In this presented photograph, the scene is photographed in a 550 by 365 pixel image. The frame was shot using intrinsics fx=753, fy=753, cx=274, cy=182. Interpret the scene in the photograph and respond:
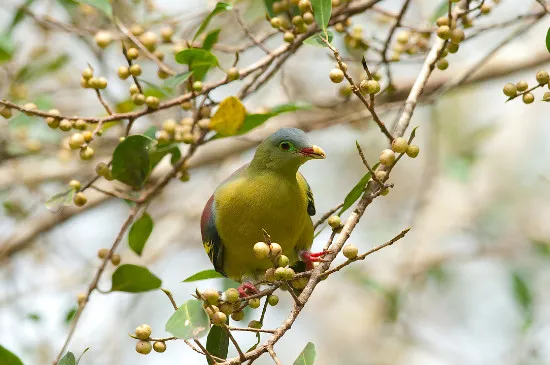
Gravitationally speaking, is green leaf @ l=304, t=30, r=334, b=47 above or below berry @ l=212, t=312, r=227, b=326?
above

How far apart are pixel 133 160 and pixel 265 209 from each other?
522 millimetres

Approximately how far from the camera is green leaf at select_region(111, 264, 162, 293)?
8.89ft

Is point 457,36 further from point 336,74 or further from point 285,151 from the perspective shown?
point 285,151

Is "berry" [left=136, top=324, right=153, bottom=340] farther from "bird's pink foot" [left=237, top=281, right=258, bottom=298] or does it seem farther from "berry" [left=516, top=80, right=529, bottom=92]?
"berry" [left=516, top=80, right=529, bottom=92]

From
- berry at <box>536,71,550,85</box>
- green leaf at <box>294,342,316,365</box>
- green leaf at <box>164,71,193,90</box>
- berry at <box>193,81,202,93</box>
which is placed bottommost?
green leaf at <box>294,342,316,365</box>

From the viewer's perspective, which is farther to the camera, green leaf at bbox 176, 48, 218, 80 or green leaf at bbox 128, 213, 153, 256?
green leaf at bbox 128, 213, 153, 256

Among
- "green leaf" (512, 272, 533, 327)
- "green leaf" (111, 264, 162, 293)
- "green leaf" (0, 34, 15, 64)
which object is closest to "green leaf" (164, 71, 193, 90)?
"green leaf" (111, 264, 162, 293)

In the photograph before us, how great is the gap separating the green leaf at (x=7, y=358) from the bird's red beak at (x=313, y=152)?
48.8 inches

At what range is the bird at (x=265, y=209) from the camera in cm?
285

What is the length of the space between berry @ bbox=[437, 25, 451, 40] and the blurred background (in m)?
0.76

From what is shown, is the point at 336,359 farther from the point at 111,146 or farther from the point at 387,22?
the point at 387,22

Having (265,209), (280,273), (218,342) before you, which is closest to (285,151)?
(265,209)

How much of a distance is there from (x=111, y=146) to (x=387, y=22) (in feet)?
6.77

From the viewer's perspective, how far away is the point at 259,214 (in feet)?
9.29
